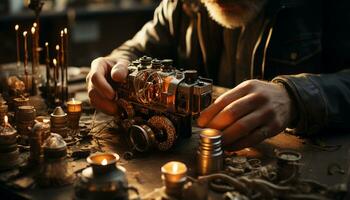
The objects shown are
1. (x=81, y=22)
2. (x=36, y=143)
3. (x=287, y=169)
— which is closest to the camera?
(x=287, y=169)

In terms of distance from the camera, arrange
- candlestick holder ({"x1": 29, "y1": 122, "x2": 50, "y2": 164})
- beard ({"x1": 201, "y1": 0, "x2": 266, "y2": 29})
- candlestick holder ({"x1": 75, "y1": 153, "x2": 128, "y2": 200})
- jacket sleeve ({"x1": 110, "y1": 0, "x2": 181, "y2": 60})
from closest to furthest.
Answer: candlestick holder ({"x1": 75, "y1": 153, "x2": 128, "y2": 200}) < candlestick holder ({"x1": 29, "y1": 122, "x2": 50, "y2": 164}) < beard ({"x1": 201, "y1": 0, "x2": 266, "y2": 29}) < jacket sleeve ({"x1": 110, "y1": 0, "x2": 181, "y2": 60})

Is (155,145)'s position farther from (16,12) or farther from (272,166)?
(16,12)

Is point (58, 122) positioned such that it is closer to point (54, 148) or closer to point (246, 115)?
point (54, 148)

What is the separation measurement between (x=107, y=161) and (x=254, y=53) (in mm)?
1262

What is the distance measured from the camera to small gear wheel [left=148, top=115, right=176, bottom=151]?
160 cm

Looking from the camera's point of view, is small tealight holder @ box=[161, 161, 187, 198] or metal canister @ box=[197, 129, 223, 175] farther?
metal canister @ box=[197, 129, 223, 175]

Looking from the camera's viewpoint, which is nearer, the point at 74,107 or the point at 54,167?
the point at 54,167

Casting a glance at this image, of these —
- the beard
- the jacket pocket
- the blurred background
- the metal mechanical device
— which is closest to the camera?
the metal mechanical device

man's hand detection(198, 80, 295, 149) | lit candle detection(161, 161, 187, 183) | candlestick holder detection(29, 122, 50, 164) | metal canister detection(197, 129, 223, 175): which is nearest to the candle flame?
lit candle detection(161, 161, 187, 183)

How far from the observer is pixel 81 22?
4.64 metres

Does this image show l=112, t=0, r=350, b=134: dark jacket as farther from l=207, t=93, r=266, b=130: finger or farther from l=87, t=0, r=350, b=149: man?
l=207, t=93, r=266, b=130: finger

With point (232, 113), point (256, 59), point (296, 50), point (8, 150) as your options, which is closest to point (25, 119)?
point (8, 150)

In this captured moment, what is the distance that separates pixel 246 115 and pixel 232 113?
43 mm

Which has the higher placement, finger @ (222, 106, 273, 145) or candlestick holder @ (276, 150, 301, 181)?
finger @ (222, 106, 273, 145)
